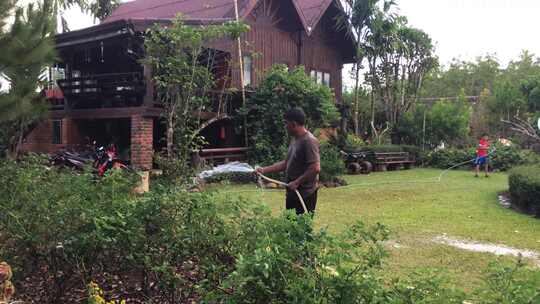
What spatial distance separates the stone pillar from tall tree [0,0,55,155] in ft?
22.3

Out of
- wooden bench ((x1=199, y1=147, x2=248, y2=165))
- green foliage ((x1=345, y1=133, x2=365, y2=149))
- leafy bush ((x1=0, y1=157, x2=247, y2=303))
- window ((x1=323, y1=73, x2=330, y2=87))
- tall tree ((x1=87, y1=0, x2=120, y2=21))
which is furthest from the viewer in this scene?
tall tree ((x1=87, y1=0, x2=120, y2=21))

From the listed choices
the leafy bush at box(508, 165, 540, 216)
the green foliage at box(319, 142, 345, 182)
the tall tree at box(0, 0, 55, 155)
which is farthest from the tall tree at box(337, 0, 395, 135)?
the tall tree at box(0, 0, 55, 155)

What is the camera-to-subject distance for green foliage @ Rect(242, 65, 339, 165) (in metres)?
15.1

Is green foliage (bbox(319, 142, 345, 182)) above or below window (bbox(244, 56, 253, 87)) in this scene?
below

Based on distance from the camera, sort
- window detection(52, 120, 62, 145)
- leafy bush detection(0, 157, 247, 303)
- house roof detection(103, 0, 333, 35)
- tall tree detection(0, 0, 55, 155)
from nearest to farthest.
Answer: leafy bush detection(0, 157, 247, 303)
tall tree detection(0, 0, 55, 155)
window detection(52, 120, 62, 145)
house roof detection(103, 0, 333, 35)

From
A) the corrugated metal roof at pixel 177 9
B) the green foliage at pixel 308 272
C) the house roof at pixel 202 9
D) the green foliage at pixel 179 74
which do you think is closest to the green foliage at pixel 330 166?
the green foliage at pixel 179 74

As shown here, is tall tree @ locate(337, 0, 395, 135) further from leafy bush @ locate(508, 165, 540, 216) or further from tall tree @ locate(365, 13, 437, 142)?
leafy bush @ locate(508, 165, 540, 216)

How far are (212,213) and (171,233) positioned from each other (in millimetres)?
308

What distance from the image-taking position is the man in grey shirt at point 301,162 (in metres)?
4.73

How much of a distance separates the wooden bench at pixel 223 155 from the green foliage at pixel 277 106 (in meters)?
0.31

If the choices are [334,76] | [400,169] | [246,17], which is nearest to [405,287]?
[246,17]

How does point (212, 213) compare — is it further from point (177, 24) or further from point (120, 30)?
point (120, 30)

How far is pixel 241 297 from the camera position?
2441mm

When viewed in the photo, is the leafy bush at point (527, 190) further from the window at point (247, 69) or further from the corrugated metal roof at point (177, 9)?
the corrugated metal roof at point (177, 9)
